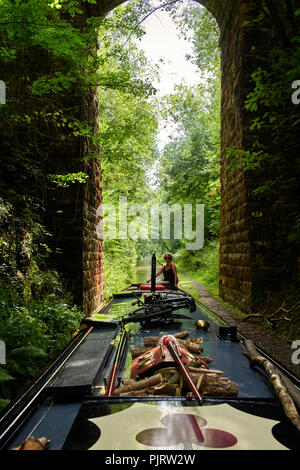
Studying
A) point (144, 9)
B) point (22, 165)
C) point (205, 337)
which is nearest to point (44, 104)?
point (22, 165)

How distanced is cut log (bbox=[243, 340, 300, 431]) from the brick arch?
3465 mm

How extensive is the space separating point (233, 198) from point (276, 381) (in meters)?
5.70

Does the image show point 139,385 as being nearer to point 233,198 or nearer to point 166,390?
point 166,390

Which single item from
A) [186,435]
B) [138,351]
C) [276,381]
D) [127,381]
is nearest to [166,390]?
[127,381]

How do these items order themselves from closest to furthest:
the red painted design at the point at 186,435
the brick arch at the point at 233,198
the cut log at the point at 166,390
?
the red painted design at the point at 186,435 < the cut log at the point at 166,390 < the brick arch at the point at 233,198

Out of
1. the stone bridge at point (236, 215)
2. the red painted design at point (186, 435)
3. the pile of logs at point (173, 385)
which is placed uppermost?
the stone bridge at point (236, 215)

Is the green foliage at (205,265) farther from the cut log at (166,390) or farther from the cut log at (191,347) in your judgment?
the cut log at (166,390)

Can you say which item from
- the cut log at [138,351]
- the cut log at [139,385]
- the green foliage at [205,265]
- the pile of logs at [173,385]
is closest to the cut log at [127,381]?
the pile of logs at [173,385]

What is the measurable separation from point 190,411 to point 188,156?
18.7 metres

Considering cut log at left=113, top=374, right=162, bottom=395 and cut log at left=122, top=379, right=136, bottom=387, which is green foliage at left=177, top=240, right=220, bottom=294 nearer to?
cut log at left=122, top=379, right=136, bottom=387

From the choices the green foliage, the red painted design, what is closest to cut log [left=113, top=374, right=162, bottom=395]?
the red painted design

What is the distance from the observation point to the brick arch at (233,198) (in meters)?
5.99

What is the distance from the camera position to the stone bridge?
220 inches
